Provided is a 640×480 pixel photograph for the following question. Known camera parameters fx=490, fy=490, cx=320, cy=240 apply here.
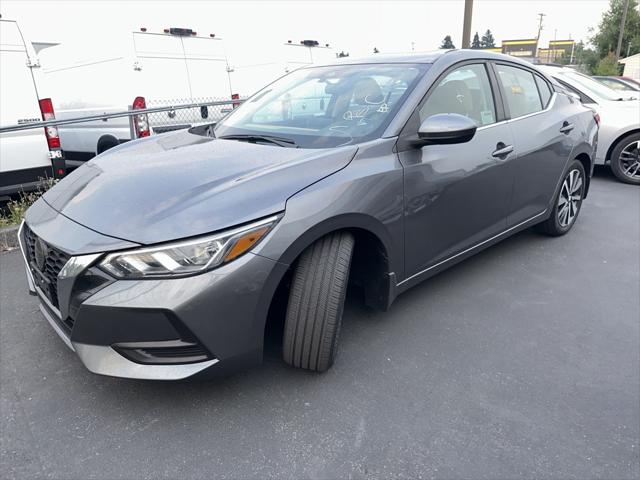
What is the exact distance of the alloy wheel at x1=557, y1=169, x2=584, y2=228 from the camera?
4410mm

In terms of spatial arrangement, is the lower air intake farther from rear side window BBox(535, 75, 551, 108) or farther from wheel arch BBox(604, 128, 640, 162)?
wheel arch BBox(604, 128, 640, 162)

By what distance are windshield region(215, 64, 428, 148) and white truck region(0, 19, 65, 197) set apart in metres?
2.61

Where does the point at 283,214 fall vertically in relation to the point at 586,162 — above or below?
above

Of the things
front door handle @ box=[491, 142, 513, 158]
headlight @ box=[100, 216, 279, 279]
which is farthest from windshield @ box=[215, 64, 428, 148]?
headlight @ box=[100, 216, 279, 279]

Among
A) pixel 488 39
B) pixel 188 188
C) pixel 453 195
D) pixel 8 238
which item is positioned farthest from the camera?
pixel 488 39

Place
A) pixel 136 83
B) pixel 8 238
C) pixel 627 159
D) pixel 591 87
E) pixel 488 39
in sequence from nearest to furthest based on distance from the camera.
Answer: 1. pixel 8 238
2. pixel 136 83
3. pixel 627 159
4. pixel 591 87
5. pixel 488 39

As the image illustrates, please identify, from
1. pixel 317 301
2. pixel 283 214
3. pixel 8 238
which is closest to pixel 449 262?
pixel 317 301

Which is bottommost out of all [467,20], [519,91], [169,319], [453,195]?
[169,319]

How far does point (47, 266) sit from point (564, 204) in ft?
13.7

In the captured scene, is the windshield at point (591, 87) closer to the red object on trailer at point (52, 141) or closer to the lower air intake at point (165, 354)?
the red object on trailer at point (52, 141)

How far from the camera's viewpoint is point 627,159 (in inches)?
267

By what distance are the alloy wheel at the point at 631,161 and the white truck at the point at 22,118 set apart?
23.3ft

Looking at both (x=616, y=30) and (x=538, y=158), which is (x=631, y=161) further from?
(x=616, y=30)

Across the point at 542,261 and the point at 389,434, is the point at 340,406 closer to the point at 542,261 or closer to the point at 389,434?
the point at 389,434
